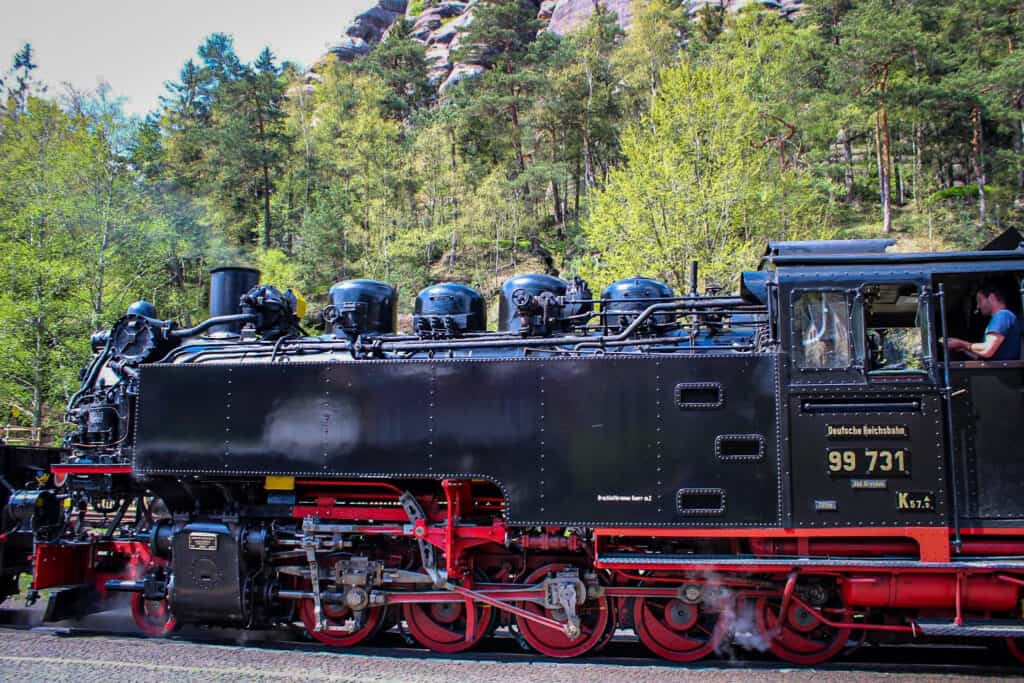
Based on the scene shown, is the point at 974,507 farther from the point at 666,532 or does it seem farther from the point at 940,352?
the point at 666,532


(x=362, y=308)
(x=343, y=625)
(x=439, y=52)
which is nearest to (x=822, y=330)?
(x=362, y=308)

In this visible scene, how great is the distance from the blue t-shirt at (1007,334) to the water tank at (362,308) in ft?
→ 17.2

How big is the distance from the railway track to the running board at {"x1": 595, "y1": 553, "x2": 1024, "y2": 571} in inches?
30.2

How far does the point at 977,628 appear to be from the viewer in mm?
4684

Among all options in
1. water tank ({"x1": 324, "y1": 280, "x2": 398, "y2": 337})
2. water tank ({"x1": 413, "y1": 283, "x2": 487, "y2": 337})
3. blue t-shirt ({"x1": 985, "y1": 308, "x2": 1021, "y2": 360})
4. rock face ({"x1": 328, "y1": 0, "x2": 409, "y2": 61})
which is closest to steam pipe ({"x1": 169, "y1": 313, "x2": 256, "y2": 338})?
water tank ({"x1": 324, "y1": 280, "x2": 398, "y2": 337})

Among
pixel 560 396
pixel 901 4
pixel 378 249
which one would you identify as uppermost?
pixel 901 4

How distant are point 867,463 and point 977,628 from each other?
127 cm

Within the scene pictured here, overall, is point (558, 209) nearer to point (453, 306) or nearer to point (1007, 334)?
point (453, 306)

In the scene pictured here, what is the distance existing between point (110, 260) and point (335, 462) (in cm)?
1991

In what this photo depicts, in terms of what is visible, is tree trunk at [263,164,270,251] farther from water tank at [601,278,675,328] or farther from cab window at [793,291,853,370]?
cab window at [793,291,853,370]

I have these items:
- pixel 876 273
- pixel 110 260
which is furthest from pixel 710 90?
pixel 110 260

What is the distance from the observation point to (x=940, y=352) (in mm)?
4980

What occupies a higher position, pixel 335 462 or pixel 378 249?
pixel 378 249

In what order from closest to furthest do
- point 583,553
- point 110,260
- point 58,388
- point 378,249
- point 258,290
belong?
point 583,553 → point 258,290 → point 58,388 → point 110,260 → point 378,249
